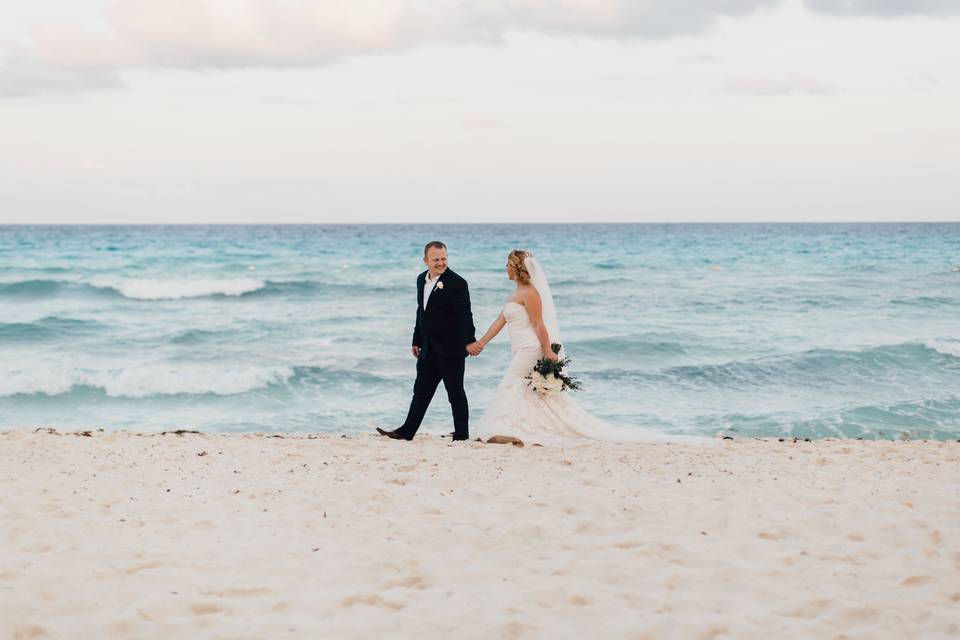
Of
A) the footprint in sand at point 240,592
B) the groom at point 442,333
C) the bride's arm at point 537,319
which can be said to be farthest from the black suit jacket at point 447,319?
the footprint in sand at point 240,592

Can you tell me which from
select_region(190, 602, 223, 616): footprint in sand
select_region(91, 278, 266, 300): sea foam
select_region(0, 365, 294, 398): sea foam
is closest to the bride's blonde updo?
select_region(190, 602, 223, 616): footprint in sand

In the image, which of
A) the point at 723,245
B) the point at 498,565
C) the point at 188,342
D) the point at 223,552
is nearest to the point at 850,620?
the point at 498,565

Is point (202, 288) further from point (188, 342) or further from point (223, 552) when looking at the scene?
point (223, 552)

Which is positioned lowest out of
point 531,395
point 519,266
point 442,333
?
point 531,395

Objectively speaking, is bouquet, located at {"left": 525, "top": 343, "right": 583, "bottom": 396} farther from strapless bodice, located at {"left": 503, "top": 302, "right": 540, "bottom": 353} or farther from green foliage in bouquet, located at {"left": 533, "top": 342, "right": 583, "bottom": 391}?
strapless bodice, located at {"left": 503, "top": 302, "right": 540, "bottom": 353}

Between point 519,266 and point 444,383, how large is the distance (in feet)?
4.48

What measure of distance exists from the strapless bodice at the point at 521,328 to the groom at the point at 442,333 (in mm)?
503

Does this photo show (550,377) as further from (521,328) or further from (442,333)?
(442,333)

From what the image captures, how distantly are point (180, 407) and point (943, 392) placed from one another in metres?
11.8

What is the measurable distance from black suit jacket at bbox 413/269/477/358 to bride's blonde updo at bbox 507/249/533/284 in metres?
0.54

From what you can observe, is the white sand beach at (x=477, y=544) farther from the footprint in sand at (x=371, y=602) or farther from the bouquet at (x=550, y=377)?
the bouquet at (x=550, y=377)

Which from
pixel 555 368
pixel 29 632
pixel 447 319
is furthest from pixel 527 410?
pixel 29 632

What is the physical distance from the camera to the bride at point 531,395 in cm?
887

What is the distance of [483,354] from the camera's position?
1795cm
